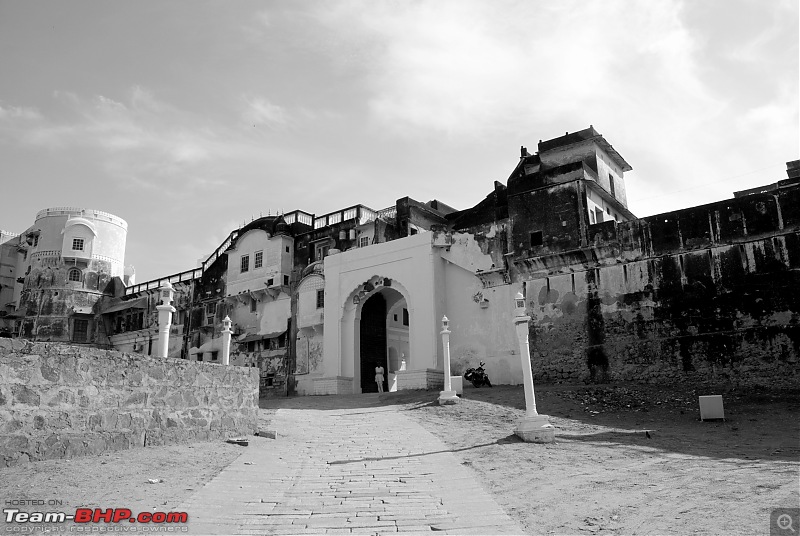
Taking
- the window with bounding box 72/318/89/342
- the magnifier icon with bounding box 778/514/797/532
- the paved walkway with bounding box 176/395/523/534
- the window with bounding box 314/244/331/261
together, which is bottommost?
the magnifier icon with bounding box 778/514/797/532

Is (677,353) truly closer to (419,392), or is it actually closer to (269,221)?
(419,392)

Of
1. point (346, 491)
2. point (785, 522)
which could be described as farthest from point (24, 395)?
point (785, 522)

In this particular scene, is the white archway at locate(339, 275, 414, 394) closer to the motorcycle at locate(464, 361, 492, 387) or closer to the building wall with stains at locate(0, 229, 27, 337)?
the motorcycle at locate(464, 361, 492, 387)

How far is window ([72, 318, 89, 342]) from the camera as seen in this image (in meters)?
40.8

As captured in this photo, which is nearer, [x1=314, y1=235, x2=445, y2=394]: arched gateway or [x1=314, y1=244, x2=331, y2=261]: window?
[x1=314, y1=235, x2=445, y2=394]: arched gateway

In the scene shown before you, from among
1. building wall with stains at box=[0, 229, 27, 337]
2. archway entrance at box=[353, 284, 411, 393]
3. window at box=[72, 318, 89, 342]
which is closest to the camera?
archway entrance at box=[353, 284, 411, 393]

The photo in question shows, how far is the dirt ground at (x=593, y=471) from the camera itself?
21.6 ft

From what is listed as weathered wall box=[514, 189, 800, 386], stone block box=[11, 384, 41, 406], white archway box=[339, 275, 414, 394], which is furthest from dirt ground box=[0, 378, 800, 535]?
white archway box=[339, 275, 414, 394]

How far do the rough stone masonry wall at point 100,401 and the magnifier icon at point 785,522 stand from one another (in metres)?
8.24

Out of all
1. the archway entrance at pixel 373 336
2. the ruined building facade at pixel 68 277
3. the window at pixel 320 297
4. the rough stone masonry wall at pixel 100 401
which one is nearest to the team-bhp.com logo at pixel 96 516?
the rough stone masonry wall at pixel 100 401

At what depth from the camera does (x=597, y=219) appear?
23.4 metres

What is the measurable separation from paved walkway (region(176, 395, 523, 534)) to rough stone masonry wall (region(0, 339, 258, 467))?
3.81 feet

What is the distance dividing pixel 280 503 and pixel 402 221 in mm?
25103

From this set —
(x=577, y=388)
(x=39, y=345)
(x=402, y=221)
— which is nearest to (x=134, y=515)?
(x=39, y=345)
